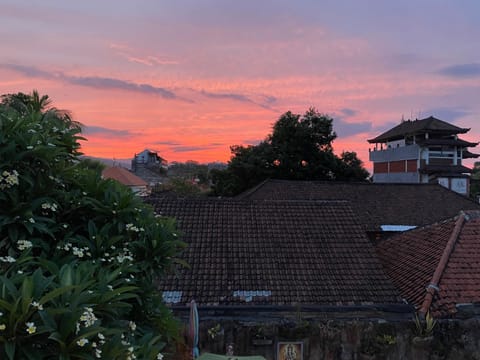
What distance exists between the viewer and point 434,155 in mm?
28094

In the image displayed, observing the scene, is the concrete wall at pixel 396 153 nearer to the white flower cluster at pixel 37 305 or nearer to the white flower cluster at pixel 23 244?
the white flower cluster at pixel 23 244

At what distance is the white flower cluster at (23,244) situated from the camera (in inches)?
85.3

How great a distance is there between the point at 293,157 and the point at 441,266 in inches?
→ 709

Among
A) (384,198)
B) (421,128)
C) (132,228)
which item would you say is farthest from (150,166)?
(132,228)

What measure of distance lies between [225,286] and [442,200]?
583 inches

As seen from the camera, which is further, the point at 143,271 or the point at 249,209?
the point at 249,209

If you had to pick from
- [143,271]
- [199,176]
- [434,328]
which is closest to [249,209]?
[434,328]

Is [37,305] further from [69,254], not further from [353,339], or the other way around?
[353,339]

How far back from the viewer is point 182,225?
9750 mm

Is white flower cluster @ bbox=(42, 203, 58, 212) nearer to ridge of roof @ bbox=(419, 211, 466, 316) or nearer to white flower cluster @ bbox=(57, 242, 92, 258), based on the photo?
white flower cluster @ bbox=(57, 242, 92, 258)

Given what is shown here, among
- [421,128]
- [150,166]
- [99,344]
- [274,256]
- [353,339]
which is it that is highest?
[421,128]

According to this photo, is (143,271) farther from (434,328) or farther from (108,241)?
(434,328)

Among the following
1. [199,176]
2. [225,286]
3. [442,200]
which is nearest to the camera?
[225,286]

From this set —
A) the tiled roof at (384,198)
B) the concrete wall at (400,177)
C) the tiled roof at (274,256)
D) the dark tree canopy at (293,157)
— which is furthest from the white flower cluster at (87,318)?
the concrete wall at (400,177)
